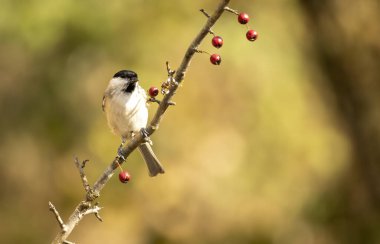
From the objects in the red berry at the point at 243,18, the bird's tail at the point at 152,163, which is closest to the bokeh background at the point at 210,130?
the bird's tail at the point at 152,163

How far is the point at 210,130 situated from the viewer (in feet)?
25.1

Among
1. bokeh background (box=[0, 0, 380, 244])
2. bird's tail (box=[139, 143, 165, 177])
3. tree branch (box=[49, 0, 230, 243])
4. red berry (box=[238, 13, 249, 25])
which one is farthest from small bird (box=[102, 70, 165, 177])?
bokeh background (box=[0, 0, 380, 244])

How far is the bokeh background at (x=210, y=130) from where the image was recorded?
24.6ft

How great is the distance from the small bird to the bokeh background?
2.82 meters

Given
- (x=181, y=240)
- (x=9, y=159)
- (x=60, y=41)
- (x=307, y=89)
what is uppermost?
(x=307, y=89)

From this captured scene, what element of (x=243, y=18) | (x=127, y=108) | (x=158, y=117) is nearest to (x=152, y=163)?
(x=127, y=108)

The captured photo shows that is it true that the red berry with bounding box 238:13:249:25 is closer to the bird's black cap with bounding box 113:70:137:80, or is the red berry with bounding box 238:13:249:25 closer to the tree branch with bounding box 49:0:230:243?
the tree branch with bounding box 49:0:230:243

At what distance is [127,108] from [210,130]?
3.49 metres

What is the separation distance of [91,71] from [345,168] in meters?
3.03

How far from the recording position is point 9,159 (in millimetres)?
8125

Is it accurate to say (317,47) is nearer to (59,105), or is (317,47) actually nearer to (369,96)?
(369,96)

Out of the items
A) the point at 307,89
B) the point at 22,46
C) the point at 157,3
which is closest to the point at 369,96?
the point at 307,89

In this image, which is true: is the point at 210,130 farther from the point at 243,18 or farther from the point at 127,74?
the point at 243,18

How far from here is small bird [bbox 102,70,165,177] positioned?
4.21 metres
